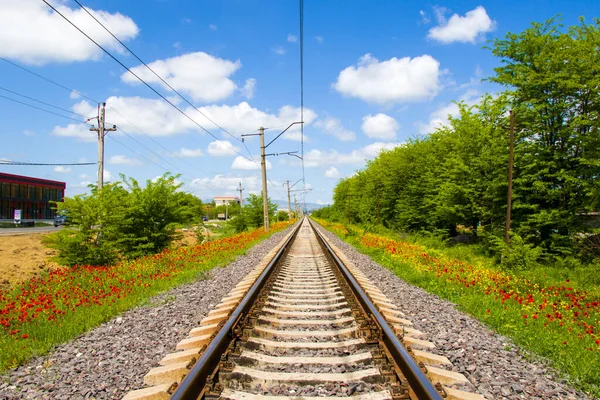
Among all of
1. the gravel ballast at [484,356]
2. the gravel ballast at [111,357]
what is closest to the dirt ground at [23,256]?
the gravel ballast at [111,357]

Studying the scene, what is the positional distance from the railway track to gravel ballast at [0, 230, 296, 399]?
1.05 feet

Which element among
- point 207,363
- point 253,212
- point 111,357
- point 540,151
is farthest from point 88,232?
point 253,212

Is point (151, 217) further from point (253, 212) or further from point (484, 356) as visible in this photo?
point (253, 212)

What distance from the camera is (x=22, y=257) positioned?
21797mm

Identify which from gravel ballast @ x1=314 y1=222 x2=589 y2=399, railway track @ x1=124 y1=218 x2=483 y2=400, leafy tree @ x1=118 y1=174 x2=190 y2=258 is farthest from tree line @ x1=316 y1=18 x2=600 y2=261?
leafy tree @ x1=118 y1=174 x2=190 y2=258

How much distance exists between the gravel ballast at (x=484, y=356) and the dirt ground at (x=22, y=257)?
44.3 feet

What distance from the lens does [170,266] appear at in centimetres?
1095

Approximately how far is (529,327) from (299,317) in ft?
10.7

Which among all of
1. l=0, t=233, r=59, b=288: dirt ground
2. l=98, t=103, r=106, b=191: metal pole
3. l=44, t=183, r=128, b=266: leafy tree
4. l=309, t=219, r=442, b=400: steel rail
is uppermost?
l=98, t=103, r=106, b=191: metal pole

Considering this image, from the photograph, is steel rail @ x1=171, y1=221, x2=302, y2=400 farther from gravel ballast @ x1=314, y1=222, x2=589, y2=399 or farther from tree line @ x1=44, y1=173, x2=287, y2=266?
tree line @ x1=44, y1=173, x2=287, y2=266

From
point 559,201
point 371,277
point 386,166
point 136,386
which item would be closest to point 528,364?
point 136,386

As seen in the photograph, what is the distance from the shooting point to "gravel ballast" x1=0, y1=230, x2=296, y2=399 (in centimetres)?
345

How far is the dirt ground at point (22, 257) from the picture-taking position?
16.0 meters

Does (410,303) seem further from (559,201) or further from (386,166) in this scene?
(386,166)
